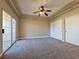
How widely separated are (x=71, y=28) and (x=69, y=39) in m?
0.86

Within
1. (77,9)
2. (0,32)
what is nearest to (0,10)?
(0,32)

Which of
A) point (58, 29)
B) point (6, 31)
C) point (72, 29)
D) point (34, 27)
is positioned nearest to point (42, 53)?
point (6, 31)

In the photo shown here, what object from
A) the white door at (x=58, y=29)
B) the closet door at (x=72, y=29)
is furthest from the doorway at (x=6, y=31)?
the white door at (x=58, y=29)

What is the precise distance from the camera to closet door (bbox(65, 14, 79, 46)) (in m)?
5.41

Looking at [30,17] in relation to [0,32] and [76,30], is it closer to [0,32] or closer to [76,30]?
[76,30]

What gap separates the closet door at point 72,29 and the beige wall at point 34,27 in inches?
155

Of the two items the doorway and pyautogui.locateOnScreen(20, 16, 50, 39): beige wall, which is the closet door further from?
the doorway

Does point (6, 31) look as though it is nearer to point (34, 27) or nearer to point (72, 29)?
point (72, 29)

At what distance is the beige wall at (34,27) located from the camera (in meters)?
9.46

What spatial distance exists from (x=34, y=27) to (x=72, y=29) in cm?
491

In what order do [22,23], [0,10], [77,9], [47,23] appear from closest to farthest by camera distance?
1. [0,10]
2. [77,9]
3. [22,23]
4. [47,23]

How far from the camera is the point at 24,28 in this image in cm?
950

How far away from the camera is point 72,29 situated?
19.4 feet

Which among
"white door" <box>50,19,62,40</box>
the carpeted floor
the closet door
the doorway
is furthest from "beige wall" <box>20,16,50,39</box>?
the carpeted floor
